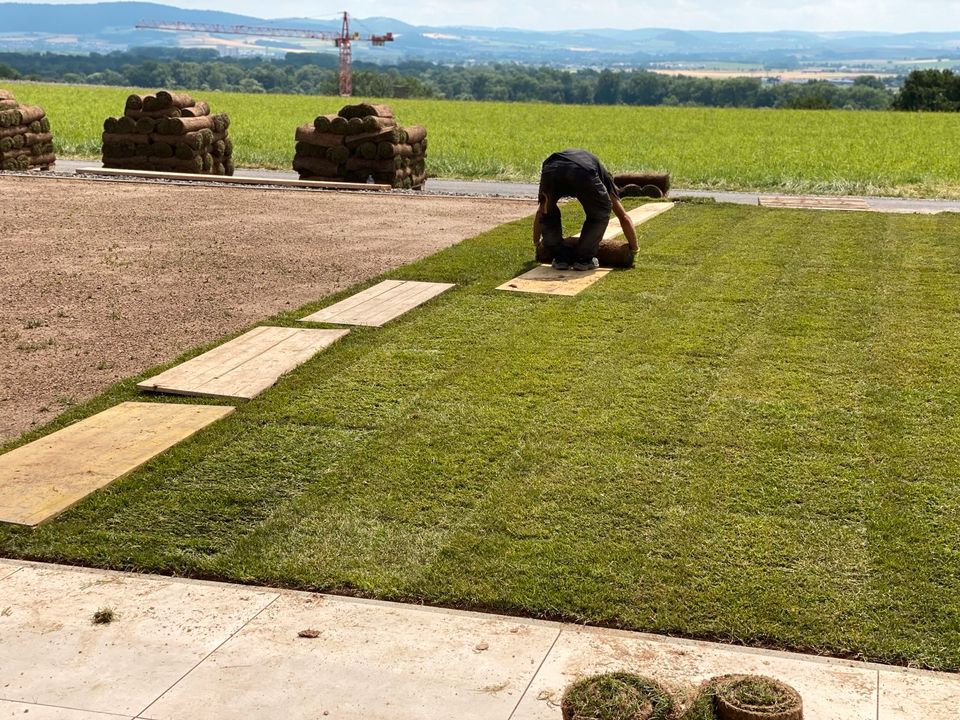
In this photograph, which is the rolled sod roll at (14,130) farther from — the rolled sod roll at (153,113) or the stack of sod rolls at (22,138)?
the rolled sod roll at (153,113)

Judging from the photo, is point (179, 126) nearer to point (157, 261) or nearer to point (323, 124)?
point (323, 124)

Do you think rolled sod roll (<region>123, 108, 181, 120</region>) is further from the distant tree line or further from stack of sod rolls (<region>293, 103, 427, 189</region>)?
the distant tree line

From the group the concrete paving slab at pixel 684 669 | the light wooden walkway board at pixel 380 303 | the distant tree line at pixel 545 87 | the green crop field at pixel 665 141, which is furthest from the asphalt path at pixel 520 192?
the distant tree line at pixel 545 87

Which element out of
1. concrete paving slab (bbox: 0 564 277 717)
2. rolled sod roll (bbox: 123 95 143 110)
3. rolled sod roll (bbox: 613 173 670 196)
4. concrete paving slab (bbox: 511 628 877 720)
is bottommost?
concrete paving slab (bbox: 0 564 277 717)

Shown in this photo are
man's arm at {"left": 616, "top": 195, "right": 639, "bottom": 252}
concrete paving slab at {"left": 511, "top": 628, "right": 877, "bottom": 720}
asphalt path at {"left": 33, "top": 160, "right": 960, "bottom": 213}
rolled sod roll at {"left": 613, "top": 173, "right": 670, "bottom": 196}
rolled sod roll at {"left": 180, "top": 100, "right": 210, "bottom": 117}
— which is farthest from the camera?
rolled sod roll at {"left": 180, "top": 100, "right": 210, "bottom": 117}

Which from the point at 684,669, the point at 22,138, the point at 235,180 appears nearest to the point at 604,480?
the point at 684,669

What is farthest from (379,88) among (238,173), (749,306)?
(749,306)

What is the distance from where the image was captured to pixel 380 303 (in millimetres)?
11148

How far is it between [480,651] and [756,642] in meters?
1.14

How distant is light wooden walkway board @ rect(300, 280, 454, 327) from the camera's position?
1040cm

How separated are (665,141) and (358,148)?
2058cm

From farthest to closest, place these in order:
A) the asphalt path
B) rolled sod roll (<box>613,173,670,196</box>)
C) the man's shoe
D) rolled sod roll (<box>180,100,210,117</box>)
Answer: rolled sod roll (<box>180,100,210,117</box>)
the asphalt path
rolled sod roll (<box>613,173,670,196</box>)
the man's shoe

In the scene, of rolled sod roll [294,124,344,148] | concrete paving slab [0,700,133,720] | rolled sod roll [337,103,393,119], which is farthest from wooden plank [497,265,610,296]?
rolled sod roll [294,124,344,148]

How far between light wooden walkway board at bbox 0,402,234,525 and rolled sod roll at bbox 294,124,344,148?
1624 centimetres
